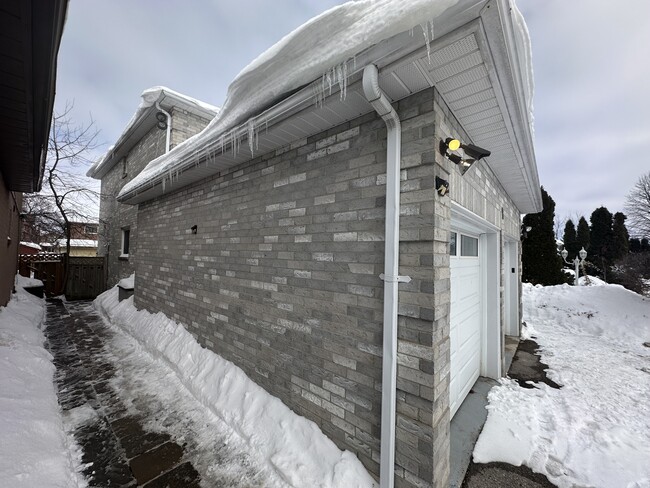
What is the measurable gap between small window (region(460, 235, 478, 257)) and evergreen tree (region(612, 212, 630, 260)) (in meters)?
25.1

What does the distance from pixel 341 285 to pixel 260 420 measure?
162cm

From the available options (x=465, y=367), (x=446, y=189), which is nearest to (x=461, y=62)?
(x=446, y=189)

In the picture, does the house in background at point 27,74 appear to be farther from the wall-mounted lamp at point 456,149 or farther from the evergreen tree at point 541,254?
the evergreen tree at point 541,254

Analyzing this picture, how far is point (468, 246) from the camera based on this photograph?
371 centimetres

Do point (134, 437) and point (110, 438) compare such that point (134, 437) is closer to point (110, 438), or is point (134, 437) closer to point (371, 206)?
point (110, 438)

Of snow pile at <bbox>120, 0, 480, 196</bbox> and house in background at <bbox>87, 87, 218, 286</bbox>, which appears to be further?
house in background at <bbox>87, 87, 218, 286</bbox>

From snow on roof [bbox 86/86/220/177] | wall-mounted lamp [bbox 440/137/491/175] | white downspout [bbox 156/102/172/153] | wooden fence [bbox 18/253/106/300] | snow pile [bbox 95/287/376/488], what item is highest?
snow on roof [bbox 86/86/220/177]

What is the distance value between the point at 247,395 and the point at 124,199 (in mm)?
5752

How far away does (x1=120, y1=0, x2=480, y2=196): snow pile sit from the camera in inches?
55.1

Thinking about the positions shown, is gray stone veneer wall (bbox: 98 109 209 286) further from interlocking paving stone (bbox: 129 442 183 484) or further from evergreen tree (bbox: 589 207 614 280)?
evergreen tree (bbox: 589 207 614 280)

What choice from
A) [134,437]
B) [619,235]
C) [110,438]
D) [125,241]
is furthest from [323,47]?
[619,235]

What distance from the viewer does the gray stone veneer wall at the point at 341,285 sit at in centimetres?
184

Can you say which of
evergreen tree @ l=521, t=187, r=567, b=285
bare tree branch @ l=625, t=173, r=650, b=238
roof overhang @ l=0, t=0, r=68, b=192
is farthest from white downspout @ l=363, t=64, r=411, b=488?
bare tree branch @ l=625, t=173, r=650, b=238

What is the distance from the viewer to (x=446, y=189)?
1935 mm
